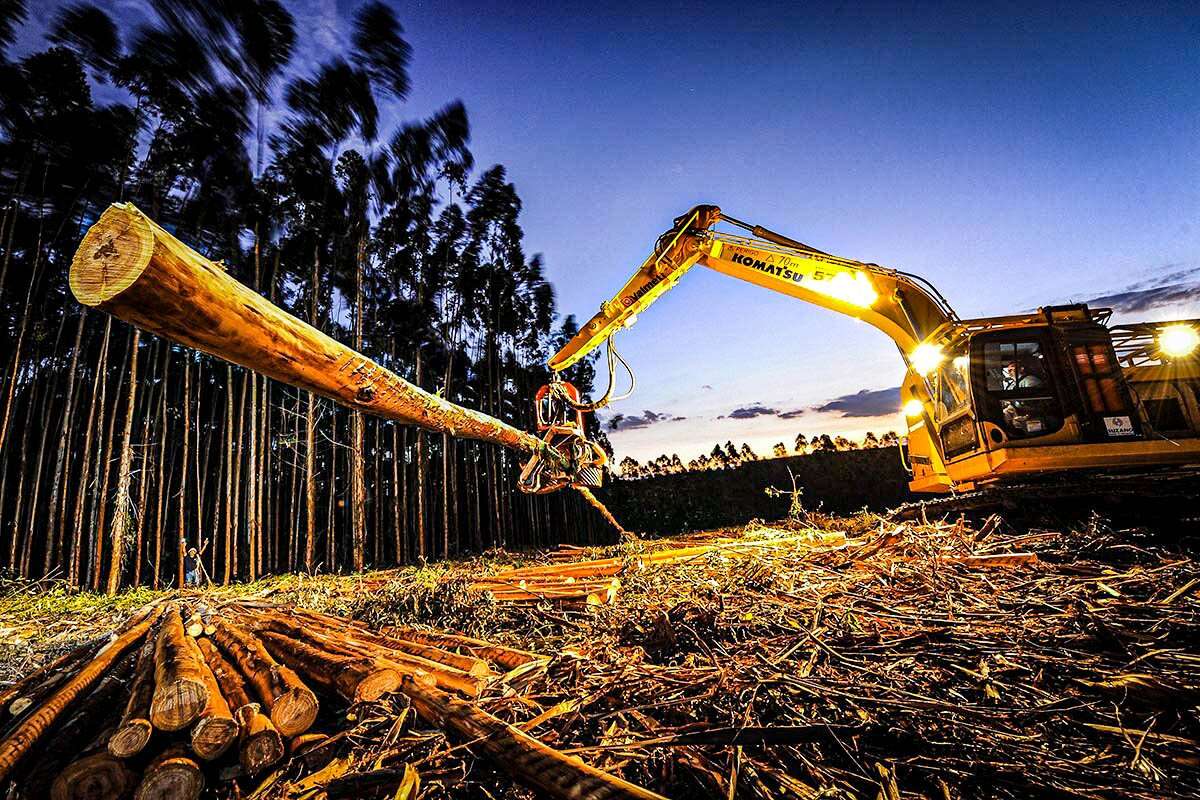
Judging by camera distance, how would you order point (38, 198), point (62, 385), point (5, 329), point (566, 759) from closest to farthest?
point (566, 759)
point (38, 198)
point (5, 329)
point (62, 385)

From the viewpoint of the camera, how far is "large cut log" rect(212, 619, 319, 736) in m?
1.91

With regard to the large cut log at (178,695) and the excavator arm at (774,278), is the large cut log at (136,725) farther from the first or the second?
the excavator arm at (774,278)

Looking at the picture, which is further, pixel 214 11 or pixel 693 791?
pixel 214 11

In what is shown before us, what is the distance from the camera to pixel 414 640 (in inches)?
127

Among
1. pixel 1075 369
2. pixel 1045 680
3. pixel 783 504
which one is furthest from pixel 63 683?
pixel 783 504

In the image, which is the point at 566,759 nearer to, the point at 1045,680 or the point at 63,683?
the point at 1045,680

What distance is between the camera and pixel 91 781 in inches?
59.2

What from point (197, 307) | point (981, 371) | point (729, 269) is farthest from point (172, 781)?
point (981, 371)

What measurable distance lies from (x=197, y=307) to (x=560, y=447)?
13.2 ft

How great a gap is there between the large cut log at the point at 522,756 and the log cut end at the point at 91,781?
956mm

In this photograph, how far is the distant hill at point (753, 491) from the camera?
18.1 m

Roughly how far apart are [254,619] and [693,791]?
12.1 ft

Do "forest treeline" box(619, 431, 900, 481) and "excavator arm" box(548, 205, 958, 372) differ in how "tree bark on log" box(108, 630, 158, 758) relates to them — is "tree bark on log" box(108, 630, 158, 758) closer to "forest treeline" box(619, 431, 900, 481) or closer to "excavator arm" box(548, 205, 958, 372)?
"excavator arm" box(548, 205, 958, 372)

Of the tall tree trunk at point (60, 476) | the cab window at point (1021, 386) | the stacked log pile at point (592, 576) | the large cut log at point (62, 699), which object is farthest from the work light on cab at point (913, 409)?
the tall tree trunk at point (60, 476)
